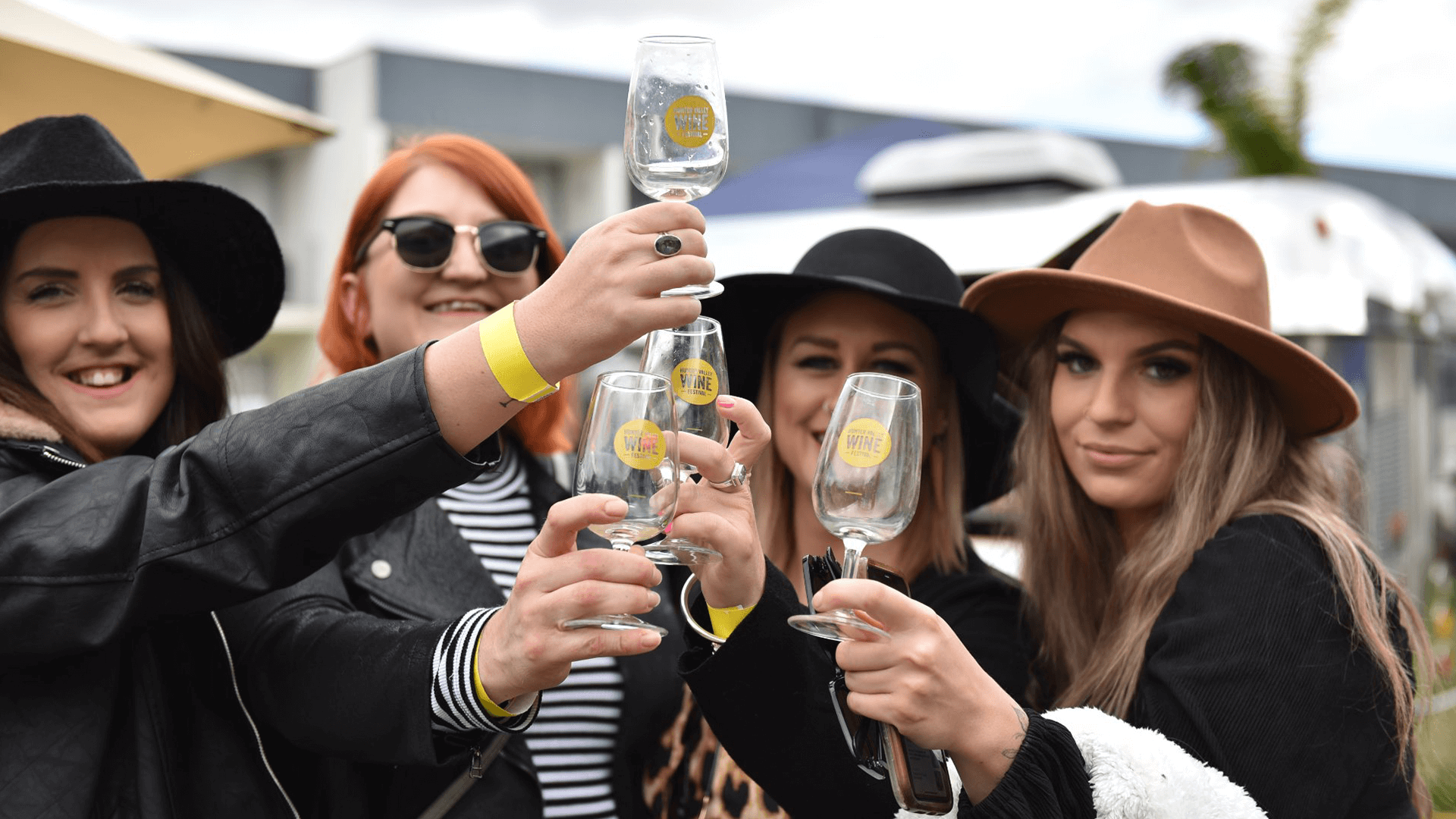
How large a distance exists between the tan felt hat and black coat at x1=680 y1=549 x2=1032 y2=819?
90cm

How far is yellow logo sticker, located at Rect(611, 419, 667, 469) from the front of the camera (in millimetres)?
1776

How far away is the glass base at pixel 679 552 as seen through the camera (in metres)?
2.02

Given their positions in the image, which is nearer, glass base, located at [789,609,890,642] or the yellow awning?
glass base, located at [789,609,890,642]

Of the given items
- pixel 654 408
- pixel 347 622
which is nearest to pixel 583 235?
pixel 654 408

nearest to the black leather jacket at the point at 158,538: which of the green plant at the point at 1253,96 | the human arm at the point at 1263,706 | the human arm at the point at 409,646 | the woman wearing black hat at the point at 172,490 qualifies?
the woman wearing black hat at the point at 172,490

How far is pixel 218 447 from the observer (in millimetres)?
1780

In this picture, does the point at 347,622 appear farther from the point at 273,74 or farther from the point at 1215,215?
the point at 273,74

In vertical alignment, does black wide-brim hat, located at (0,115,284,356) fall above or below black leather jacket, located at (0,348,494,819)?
above

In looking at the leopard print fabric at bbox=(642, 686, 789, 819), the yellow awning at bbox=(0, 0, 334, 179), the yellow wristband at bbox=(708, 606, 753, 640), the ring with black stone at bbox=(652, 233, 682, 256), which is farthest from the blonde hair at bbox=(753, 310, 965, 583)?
the yellow awning at bbox=(0, 0, 334, 179)

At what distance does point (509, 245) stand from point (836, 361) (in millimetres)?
874

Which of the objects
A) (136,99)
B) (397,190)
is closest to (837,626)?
(397,190)

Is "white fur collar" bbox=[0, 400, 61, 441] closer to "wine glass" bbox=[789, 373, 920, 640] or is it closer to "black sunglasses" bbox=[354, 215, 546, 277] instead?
"black sunglasses" bbox=[354, 215, 546, 277]

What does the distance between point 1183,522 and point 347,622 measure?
5.37 ft

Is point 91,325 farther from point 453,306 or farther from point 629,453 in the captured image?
Answer: point 629,453
